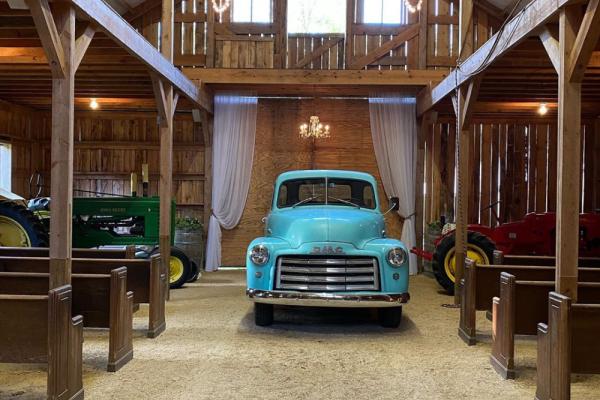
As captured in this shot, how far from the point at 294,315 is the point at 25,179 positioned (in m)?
7.86

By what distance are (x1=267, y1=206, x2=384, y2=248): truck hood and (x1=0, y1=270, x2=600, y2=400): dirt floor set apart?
1004mm

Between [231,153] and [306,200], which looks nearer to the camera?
[306,200]

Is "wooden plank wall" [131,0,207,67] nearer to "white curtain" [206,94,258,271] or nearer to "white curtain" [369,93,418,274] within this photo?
"white curtain" [206,94,258,271]

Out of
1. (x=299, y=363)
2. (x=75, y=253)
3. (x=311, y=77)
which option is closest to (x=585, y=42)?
(x=299, y=363)

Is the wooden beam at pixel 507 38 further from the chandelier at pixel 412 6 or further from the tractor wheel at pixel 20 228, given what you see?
the tractor wheel at pixel 20 228

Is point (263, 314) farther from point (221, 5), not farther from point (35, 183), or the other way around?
point (35, 183)

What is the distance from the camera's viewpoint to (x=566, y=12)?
4.51 metres

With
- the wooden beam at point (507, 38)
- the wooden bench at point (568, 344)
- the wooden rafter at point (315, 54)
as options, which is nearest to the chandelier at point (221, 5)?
the wooden rafter at point (315, 54)

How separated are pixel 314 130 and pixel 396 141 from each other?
1804mm

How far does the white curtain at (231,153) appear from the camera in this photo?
12.2m

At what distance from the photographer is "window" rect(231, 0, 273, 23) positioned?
41.1 feet

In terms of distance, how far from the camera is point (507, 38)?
19.9 feet

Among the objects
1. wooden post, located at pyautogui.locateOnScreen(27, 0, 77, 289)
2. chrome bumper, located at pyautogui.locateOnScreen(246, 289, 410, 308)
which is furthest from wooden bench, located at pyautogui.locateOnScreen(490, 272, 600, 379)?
wooden post, located at pyautogui.locateOnScreen(27, 0, 77, 289)

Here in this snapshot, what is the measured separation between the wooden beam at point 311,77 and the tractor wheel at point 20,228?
3994 millimetres
